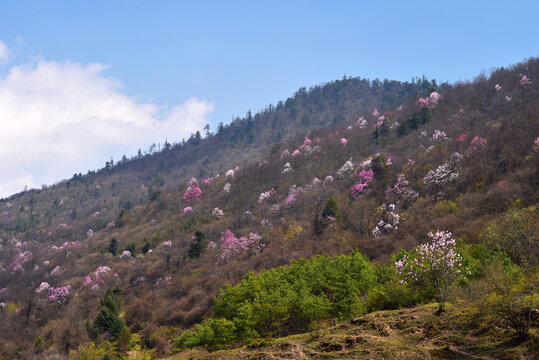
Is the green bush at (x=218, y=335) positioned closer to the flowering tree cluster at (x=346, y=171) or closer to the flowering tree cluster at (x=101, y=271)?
the flowering tree cluster at (x=346, y=171)

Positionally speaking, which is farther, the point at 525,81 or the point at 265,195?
the point at 265,195

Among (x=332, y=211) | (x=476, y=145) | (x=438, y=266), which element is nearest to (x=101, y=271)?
(x=332, y=211)

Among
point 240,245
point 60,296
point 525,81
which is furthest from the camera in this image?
point 525,81

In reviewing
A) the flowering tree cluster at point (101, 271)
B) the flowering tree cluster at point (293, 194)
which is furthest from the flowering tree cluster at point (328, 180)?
the flowering tree cluster at point (101, 271)

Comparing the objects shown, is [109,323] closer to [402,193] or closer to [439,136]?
[402,193]

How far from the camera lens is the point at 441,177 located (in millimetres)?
52875

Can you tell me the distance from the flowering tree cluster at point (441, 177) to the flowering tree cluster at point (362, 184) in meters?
10.8

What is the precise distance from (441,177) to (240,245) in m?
33.8

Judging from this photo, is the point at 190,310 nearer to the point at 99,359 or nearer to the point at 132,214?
the point at 99,359

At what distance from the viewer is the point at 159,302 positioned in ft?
170

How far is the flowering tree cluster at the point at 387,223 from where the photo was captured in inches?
1928

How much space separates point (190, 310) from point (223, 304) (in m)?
17.9

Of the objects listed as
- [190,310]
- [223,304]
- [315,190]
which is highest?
[315,190]

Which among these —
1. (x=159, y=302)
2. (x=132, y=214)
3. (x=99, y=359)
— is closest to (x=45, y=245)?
(x=132, y=214)
